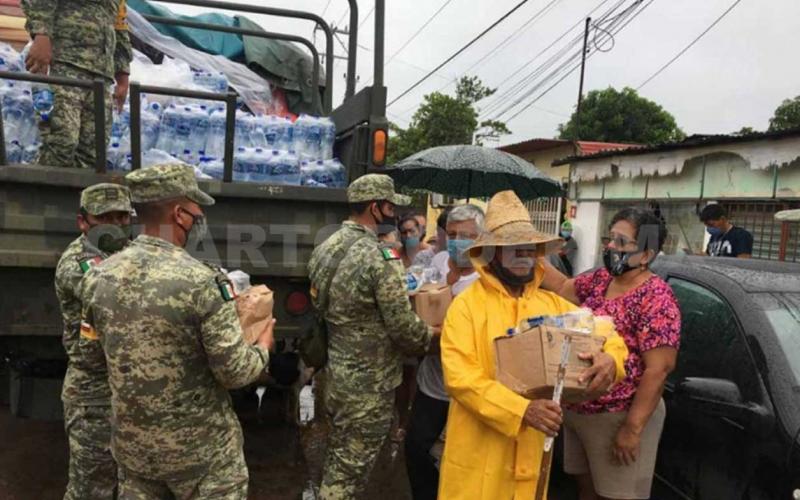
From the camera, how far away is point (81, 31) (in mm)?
3387

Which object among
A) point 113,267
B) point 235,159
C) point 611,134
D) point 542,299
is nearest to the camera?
point 113,267

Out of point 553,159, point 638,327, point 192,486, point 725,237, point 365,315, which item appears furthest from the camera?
point 553,159

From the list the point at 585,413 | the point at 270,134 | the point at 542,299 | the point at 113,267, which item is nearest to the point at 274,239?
the point at 270,134

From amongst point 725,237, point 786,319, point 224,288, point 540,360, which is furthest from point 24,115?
point 725,237

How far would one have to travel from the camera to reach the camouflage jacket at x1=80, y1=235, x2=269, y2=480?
1.95 m

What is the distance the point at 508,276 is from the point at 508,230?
171 mm

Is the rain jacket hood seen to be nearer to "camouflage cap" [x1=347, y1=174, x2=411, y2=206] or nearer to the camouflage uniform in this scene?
"camouflage cap" [x1=347, y1=174, x2=411, y2=206]

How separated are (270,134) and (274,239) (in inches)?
32.4

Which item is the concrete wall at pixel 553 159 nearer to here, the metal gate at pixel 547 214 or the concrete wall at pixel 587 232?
the metal gate at pixel 547 214

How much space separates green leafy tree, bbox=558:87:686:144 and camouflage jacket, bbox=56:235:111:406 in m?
27.9

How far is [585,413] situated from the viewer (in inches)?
102

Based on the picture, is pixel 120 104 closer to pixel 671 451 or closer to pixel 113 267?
pixel 113 267

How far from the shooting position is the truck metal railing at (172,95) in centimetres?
297

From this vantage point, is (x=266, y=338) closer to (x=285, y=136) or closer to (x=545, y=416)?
(x=545, y=416)
